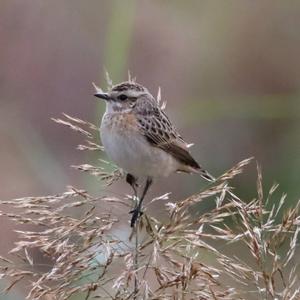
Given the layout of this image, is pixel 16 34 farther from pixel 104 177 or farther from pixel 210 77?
pixel 104 177

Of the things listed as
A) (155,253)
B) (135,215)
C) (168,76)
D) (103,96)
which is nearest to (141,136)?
(103,96)

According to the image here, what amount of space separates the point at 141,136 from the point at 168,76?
23.1 ft

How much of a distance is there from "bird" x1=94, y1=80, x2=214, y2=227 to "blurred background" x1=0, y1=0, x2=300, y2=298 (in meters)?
1.56

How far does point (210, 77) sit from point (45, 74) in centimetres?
254

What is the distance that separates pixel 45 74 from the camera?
1187 centimetres

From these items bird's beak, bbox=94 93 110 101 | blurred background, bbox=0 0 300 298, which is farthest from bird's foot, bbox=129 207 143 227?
blurred background, bbox=0 0 300 298

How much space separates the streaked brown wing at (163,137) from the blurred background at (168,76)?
60.9 inches

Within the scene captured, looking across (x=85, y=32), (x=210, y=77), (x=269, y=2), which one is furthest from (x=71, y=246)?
(x=85, y=32)

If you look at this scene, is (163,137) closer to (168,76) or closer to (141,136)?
(141,136)

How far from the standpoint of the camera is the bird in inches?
175

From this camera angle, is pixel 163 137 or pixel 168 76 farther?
pixel 168 76

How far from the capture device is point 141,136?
4.64 metres

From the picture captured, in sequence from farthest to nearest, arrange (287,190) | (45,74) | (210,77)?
(45,74) → (210,77) → (287,190)

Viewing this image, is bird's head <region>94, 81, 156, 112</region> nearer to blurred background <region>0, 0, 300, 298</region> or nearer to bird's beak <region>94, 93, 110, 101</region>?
bird's beak <region>94, 93, 110, 101</region>
